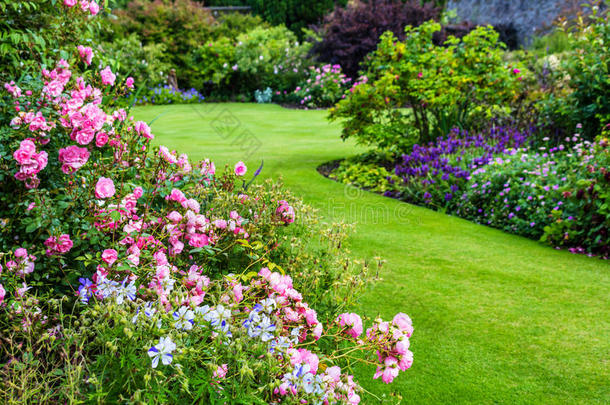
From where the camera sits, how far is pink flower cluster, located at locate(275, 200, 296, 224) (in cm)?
327

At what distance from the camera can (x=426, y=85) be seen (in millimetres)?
7066

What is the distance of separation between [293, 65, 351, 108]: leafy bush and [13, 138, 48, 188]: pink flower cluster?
13.5 meters

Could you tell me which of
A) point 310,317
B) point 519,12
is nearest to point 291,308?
point 310,317

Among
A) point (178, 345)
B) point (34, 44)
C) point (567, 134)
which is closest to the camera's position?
point (178, 345)

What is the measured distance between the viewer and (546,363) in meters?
3.09

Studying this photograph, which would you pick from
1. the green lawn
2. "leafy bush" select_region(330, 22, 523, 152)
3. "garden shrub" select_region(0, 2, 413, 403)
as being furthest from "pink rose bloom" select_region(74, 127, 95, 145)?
"leafy bush" select_region(330, 22, 523, 152)

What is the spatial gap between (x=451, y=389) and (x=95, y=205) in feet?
6.64

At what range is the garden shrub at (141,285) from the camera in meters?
1.71

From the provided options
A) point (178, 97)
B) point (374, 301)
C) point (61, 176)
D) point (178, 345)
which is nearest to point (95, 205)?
point (61, 176)

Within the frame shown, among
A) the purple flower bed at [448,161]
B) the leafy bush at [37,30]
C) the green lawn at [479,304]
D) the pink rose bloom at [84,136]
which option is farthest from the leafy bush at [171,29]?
the pink rose bloom at [84,136]

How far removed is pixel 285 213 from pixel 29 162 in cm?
145

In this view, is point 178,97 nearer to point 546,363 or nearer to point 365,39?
point 365,39

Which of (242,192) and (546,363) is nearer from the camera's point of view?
(546,363)

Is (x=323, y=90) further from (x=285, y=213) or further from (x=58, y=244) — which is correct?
(x=58, y=244)
